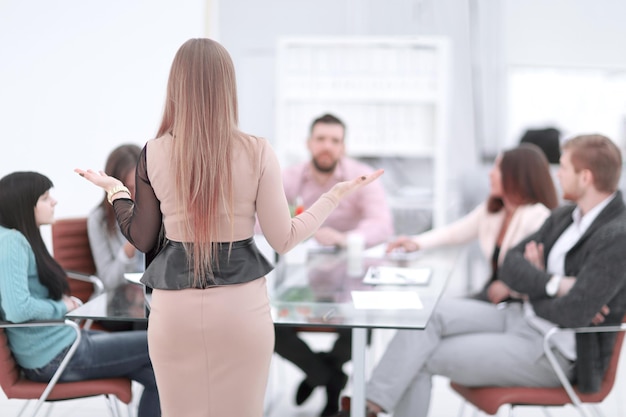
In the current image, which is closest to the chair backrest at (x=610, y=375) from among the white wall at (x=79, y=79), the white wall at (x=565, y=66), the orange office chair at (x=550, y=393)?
the orange office chair at (x=550, y=393)

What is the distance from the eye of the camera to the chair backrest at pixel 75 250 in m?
3.29

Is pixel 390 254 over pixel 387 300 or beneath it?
over

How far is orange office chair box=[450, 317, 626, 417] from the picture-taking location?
8.27ft

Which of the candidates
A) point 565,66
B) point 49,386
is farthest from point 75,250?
point 565,66

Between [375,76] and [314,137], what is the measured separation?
3.89 ft

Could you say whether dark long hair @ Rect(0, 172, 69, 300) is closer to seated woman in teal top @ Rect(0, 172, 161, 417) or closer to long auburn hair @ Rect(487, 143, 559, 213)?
seated woman in teal top @ Rect(0, 172, 161, 417)

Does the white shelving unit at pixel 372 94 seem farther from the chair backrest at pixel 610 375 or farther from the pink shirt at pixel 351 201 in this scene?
the chair backrest at pixel 610 375

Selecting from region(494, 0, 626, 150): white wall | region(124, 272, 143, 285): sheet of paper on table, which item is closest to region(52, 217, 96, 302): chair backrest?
region(124, 272, 143, 285): sheet of paper on table

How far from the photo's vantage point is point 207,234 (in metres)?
1.88

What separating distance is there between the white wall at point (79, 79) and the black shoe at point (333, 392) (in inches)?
58.6

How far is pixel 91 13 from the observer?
3.65 m

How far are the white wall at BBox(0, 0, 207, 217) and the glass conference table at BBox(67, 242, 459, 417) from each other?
105cm

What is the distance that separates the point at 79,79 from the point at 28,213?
4.09ft

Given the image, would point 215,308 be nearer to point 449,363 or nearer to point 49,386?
point 49,386
